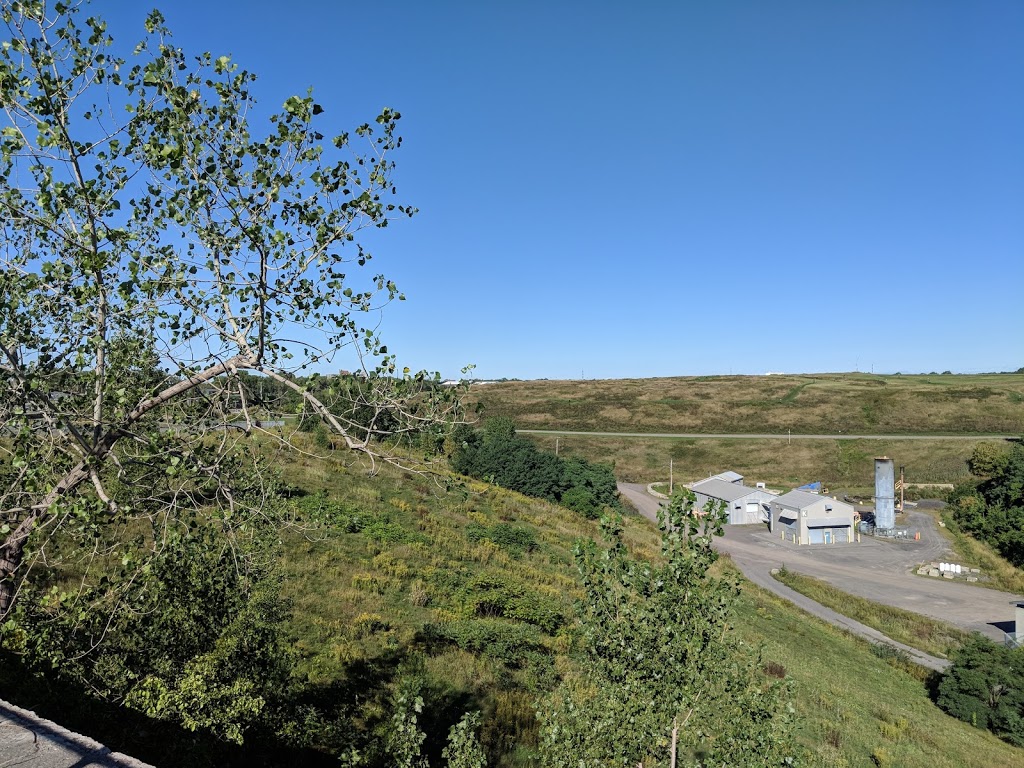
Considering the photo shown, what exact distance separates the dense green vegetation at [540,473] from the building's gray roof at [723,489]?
44.8 ft

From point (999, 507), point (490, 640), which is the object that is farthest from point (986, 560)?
point (490, 640)

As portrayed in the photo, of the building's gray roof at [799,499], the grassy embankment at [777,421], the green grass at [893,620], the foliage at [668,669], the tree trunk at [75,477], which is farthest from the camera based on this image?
the grassy embankment at [777,421]

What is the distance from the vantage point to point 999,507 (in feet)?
165

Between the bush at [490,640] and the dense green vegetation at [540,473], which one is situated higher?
the dense green vegetation at [540,473]

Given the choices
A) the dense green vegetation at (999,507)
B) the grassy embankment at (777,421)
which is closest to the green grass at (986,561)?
the dense green vegetation at (999,507)

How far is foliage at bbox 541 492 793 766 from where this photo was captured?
6535 millimetres

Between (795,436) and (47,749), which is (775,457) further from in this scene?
(47,749)

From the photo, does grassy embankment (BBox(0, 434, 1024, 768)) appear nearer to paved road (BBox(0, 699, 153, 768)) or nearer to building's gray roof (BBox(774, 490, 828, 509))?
paved road (BBox(0, 699, 153, 768))

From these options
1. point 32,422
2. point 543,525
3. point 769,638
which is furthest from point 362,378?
point 543,525

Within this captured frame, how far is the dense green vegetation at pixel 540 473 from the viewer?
4925cm

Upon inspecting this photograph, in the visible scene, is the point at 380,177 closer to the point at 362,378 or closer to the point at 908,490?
the point at 362,378

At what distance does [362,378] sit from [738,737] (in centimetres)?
600

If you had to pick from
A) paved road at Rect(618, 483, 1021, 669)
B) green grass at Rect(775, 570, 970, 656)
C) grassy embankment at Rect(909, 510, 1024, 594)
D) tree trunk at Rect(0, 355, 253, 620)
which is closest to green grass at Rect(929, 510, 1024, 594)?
grassy embankment at Rect(909, 510, 1024, 594)

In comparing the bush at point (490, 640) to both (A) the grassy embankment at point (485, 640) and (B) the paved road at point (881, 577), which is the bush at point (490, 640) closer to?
(A) the grassy embankment at point (485, 640)
